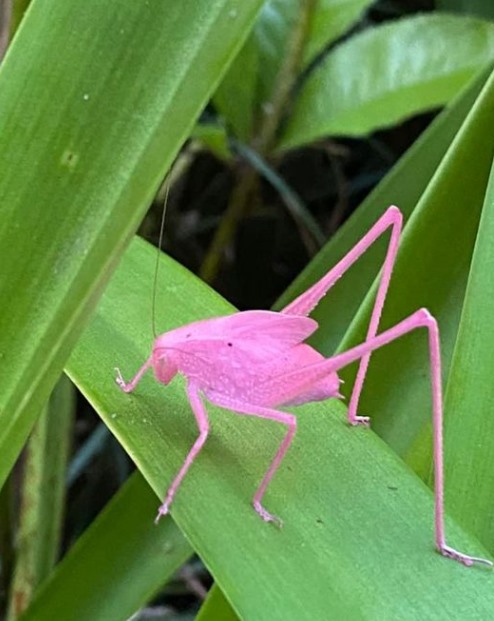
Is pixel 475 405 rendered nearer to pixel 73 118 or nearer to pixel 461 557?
pixel 461 557

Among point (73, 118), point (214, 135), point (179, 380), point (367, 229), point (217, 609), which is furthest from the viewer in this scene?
point (214, 135)

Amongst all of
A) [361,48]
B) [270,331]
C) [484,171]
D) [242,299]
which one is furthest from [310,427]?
[242,299]

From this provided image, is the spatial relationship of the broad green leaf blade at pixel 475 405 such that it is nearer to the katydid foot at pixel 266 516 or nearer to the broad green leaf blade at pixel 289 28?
the katydid foot at pixel 266 516

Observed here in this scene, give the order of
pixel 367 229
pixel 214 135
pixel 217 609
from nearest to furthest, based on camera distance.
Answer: pixel 217 609 < pixel 367 229 < pixel 214 135

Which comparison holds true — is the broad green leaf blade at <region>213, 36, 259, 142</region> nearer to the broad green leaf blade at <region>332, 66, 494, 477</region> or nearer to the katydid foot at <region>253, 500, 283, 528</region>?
the broad green leaf blade at <region>332, 66, 494, 477</region>

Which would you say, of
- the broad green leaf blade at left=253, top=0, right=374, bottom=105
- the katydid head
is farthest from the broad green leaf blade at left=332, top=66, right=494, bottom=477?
the broad green leaf blade at left=253, top=0, right=374, bottom=105

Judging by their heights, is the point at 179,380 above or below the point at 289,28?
below

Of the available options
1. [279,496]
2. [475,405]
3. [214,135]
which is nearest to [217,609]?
[279,496]
